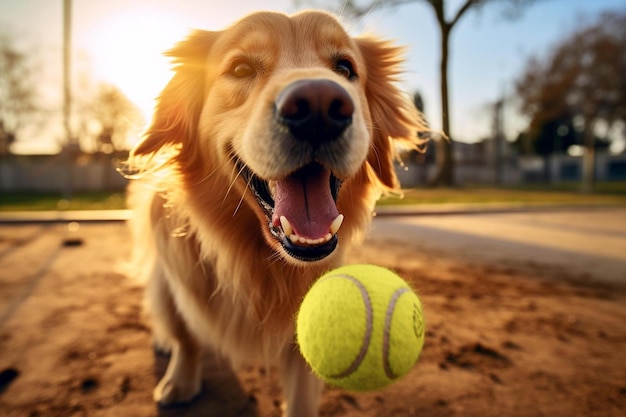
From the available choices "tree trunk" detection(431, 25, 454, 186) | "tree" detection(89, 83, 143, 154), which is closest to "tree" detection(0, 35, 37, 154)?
"tree" detection(89, 83, 143, 154)

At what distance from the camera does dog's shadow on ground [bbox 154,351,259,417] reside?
1.98 metres

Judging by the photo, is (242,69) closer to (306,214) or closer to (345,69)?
(345,69)

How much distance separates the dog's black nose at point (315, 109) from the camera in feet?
4.79

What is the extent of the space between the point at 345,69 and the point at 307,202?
88 centimetres

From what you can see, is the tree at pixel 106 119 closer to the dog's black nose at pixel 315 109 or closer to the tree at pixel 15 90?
the tree at pixel 15 90

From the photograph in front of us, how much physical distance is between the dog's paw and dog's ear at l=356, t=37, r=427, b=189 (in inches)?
61.6

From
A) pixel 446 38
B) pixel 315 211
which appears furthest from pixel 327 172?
pixel 446 38

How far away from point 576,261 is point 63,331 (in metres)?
5.08

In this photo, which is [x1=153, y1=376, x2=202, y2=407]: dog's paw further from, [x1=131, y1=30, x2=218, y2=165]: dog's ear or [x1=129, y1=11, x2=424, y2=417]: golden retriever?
[x1=131, y1=30, x2=218, y2=165]: dog's ear

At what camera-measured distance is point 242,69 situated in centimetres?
210

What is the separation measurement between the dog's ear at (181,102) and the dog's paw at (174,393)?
48.0 inches

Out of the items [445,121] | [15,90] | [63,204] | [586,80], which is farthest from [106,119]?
[586,80]

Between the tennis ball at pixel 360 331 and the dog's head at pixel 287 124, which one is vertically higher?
the dog's head at pixel 287 124

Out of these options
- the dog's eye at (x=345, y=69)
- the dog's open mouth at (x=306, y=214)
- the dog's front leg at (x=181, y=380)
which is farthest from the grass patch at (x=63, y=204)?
the dog's open mouth at (x=306, y=214)
